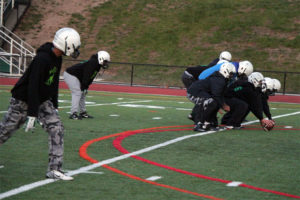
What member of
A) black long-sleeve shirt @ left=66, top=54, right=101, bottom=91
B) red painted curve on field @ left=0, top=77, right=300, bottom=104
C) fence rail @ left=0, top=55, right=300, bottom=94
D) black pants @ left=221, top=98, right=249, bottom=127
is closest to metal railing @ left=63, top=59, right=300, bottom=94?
fence rail @ left=0, top=55, right=300, bottom=94

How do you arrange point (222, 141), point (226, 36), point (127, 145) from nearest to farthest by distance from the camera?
1. point (127, 145)
2. point (222, 141)
3. point (226, 36)

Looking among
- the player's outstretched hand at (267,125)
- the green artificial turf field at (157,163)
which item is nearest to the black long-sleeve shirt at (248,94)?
the player's outstretched hand at (267,125)

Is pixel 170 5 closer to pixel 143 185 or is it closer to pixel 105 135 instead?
pixel 105 135

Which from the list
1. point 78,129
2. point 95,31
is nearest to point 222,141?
point 78,129

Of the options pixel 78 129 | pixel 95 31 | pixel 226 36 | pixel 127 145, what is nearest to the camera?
pixel 127 145

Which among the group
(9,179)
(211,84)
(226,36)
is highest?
(226,36)

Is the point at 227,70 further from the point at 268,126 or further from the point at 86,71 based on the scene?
the point at 86,71

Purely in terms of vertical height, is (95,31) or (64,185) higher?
(95,31)

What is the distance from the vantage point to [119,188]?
21.4ft

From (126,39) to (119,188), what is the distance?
3743 centimetres

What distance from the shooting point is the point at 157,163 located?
8180 millimetres

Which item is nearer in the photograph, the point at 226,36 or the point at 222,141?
the point at 222,141

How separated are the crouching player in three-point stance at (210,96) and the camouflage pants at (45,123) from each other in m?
5.50

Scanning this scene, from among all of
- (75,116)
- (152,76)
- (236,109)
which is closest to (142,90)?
(152,76)
